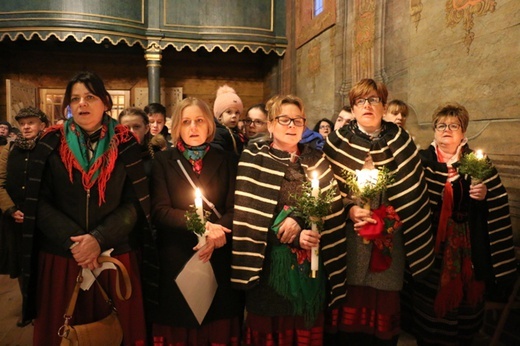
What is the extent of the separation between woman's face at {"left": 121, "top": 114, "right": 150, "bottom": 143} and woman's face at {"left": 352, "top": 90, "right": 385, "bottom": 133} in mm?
1698

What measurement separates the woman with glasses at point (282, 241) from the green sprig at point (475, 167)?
2.92ft

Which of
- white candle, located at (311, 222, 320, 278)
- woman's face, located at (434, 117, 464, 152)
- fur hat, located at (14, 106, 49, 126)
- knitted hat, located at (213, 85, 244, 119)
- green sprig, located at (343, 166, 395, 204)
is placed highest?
knitted hat, located at (213, 85, 244, 119)

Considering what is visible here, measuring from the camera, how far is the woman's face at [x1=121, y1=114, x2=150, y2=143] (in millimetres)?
Answer: 3182

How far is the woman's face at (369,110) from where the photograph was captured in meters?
2.50

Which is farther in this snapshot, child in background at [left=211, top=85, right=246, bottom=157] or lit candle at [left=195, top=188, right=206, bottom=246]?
child in background at [left=211, top=85, right=246, bottom=157]

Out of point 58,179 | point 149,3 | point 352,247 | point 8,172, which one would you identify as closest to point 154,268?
point 58,179

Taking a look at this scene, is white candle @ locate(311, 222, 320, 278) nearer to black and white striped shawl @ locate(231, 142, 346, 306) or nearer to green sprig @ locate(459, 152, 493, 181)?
black and white striped shawl @ locate(231, 142, 346, 306)

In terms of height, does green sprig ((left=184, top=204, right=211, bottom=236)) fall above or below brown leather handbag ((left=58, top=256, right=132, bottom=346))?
above

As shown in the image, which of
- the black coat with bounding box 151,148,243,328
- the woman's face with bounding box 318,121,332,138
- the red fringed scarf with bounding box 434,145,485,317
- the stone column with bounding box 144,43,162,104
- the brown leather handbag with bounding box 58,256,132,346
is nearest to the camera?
the brown leather handbag with bounding box 58,256,132,346

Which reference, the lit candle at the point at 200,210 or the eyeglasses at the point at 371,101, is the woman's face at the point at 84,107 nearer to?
the lit candle at the point at 200,210

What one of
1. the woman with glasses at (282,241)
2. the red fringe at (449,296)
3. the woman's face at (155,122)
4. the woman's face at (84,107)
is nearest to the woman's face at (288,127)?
the woman with glasses at (282,241)

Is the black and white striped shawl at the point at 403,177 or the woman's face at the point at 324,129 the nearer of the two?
the black and white striped shawl at the point at 403,177

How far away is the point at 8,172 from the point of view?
3438 millimetres

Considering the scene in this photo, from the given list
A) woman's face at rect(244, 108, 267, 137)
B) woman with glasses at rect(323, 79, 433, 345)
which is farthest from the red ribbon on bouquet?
woman's face at rect(244, 108, 267, 137)
